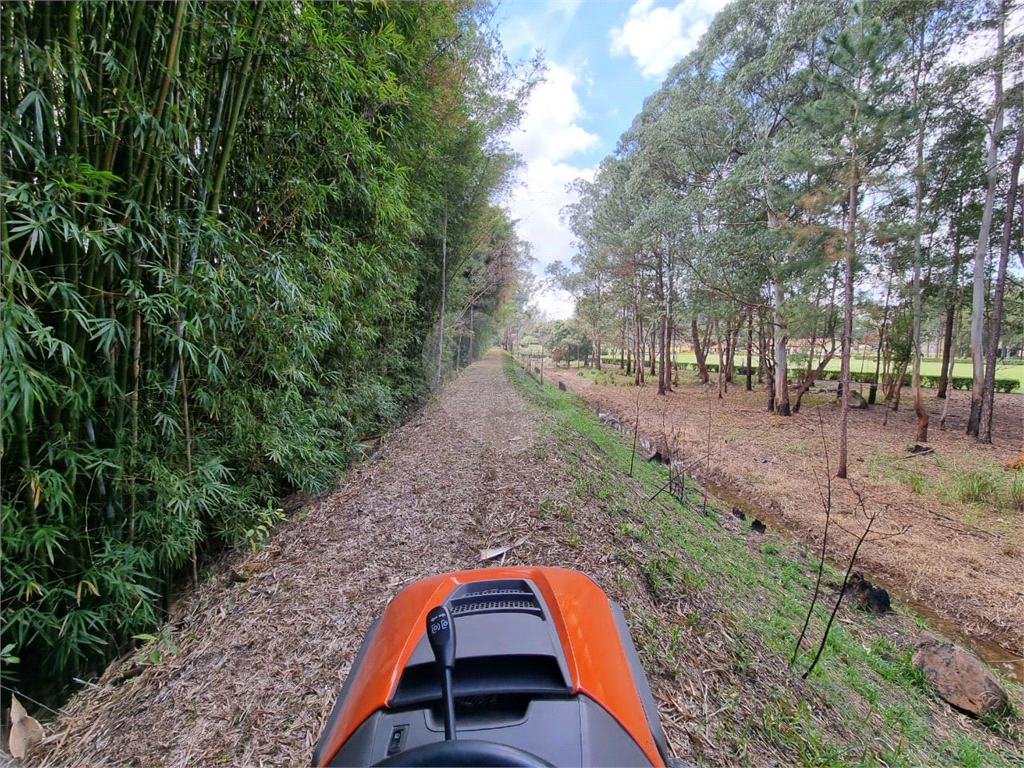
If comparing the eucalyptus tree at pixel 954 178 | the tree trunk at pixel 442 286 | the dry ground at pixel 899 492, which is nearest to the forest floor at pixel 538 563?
the dry ground at pixel 899 492

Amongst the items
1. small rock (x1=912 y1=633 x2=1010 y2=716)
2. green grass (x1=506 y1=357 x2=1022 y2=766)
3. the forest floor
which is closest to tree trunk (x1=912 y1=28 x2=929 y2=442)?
green grass (x1=506 y1=357 x2=1022 y2=766)

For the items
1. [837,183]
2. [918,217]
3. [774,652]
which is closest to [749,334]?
[918,217]

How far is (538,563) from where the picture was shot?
2158 mm

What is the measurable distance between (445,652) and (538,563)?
1.67m

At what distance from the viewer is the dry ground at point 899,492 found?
10.7 feet

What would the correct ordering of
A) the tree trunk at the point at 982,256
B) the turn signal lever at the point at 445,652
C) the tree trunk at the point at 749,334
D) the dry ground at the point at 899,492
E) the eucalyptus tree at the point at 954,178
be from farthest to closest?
the tree trunk at the point at 749,334
the eucalyptus tree at the point at 954,178
the tree trunk at the point at 982,256
the dry ground at the point at 899,492
the turn signal lever at the point at 445,652

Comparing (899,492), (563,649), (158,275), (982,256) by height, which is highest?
(982,256)

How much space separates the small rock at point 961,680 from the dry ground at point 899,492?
0.96 metres

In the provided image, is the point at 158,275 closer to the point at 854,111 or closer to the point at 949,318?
the point at 854,111

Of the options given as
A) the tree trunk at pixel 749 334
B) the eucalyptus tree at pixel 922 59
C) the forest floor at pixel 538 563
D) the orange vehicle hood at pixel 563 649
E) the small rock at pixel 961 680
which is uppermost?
the eucalyptus tree at pixel 922 59

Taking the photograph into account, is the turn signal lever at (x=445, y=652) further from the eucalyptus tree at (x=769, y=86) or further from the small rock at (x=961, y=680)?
the eucalyptus tree at (x=769, y=86)

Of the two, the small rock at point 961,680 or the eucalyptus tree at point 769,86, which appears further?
the eucalyptus tree at point 769,86

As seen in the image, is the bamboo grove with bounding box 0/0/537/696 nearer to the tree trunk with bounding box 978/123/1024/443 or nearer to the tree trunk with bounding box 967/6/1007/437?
the tree trunk with bounding box 967/6/1007/437

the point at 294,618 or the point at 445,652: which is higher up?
the point at 445,652
